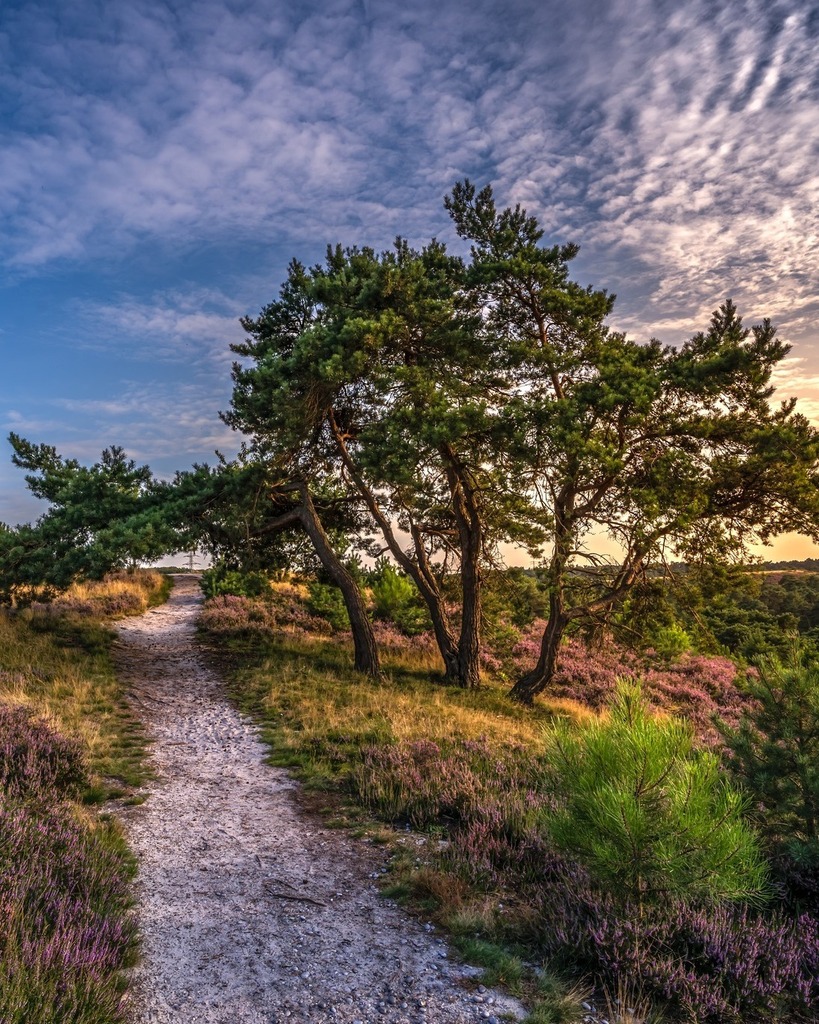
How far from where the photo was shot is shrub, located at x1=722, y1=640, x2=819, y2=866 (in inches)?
207

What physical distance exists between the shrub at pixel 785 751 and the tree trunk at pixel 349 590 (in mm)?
12585

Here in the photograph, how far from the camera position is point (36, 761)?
7160 mm

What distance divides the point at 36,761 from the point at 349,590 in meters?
11.0

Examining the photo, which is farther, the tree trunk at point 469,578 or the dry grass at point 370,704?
the tree trunk at point 469,578

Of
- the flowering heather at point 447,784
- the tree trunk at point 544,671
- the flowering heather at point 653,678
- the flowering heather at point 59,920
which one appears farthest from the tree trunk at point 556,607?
the flowering heather at point 59,920

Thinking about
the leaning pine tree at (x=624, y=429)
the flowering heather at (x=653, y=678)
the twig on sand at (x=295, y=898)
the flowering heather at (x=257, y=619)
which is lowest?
the flowering heather at (x=653, y=678)

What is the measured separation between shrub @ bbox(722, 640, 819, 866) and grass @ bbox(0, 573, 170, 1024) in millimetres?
5233

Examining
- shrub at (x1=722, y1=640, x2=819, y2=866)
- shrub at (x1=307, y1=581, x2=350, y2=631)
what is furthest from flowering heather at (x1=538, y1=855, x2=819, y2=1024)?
shrub at (x1=307, y1=581, x2=350, y2=631)

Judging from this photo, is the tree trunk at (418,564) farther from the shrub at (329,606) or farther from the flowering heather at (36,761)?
the flowering heather at (36,761)

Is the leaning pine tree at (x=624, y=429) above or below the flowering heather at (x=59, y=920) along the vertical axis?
above

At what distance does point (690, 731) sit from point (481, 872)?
2557 mm

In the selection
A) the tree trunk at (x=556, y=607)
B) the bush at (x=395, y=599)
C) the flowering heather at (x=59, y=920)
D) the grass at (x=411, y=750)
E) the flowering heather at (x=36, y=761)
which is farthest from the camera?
the bush at (x=395, y=599)

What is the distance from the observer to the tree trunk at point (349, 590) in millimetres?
17531

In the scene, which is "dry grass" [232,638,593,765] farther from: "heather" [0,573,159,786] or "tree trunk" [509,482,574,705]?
"heather" [0,573,159,786]
